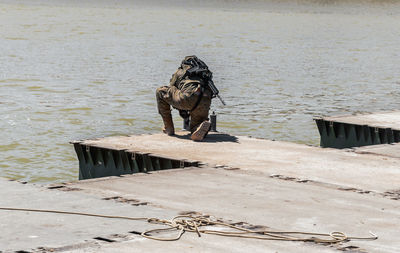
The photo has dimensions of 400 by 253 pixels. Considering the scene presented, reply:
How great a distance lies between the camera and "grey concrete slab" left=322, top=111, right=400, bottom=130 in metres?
21.6

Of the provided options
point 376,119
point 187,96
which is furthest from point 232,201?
point 376,119

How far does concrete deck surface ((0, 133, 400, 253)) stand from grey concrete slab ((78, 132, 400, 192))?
18mm

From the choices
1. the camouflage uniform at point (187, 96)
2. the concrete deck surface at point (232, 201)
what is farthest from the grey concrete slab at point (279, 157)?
the camouflage uniform at point (187, 96)

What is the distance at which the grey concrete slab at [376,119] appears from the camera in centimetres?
2162

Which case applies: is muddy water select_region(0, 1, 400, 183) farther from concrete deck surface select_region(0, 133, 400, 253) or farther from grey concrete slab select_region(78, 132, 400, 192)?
concrete deck surface select_region(0, 133, 400, 253)

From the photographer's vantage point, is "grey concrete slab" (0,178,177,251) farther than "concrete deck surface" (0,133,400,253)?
No

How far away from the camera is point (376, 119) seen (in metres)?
22.7

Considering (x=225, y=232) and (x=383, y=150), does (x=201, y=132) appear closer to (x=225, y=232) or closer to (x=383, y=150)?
(x=383, y=150)

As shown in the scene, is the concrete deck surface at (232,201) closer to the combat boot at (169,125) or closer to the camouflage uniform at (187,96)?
the camouflage uniform at (187,96)

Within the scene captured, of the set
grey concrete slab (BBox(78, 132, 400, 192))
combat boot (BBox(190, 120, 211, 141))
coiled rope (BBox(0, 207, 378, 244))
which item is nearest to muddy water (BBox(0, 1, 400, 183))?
grey concrete slab (BBox(78, 132, 400, 192))

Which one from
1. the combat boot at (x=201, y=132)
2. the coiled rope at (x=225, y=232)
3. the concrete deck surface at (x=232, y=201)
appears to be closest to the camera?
the concrete deck surface at (x=232, y=201)

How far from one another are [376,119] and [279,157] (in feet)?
23.3

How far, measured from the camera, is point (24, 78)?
42.2m

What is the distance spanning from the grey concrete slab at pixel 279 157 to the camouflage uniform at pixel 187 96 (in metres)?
0.50
